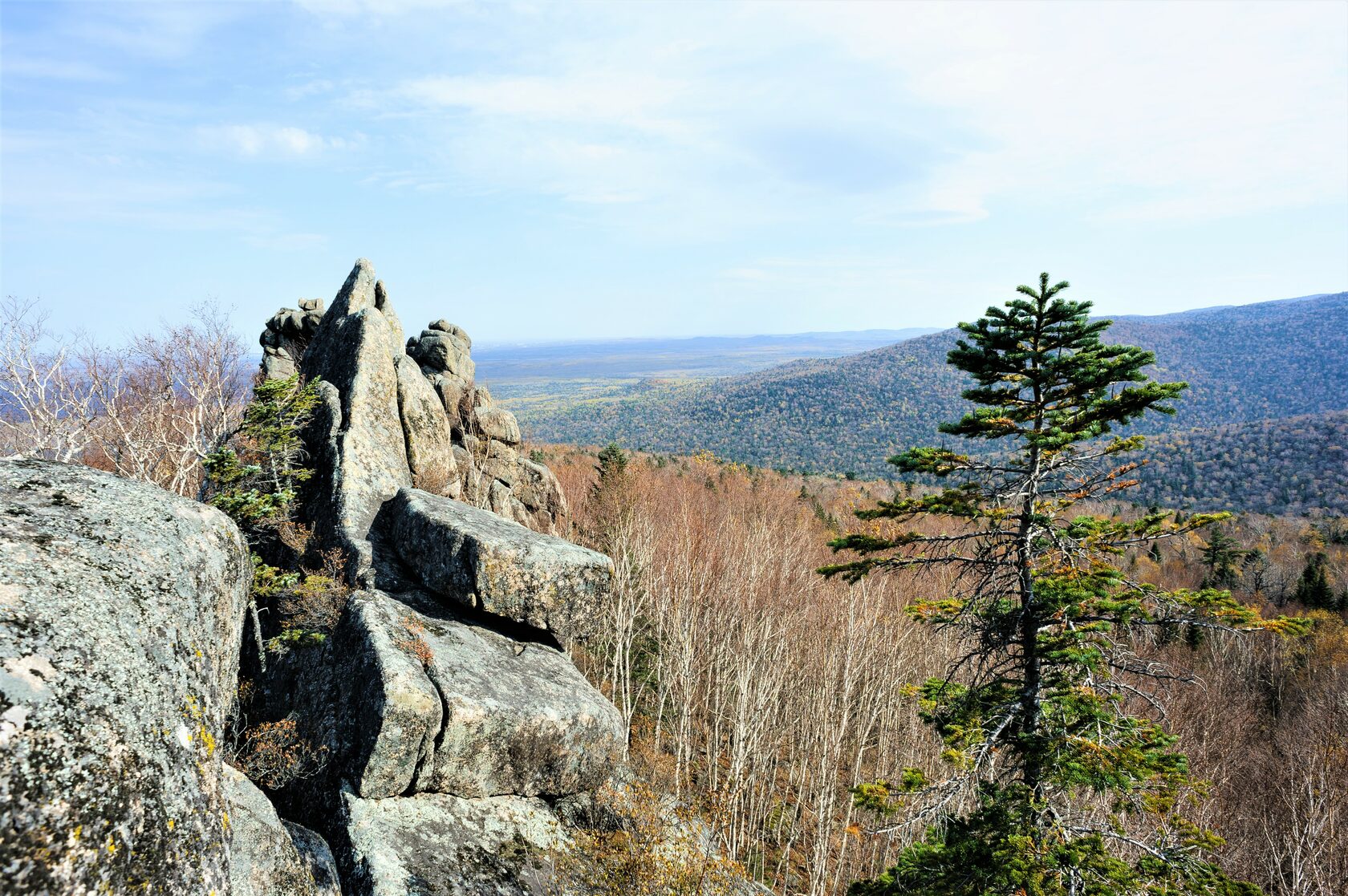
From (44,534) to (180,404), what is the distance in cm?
3228

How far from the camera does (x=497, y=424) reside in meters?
31.2

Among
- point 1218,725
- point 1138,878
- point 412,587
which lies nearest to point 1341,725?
point 1218,725

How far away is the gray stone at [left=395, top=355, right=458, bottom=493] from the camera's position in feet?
64.2

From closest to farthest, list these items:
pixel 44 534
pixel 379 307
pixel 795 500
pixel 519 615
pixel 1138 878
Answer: pixel 44 534
pixel 1138 878
pixel 519 615
pixel 379 307
pixel 795 500

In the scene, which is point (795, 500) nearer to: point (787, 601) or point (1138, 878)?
point (787, 601)

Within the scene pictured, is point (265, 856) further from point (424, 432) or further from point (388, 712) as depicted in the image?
point (424, 432)

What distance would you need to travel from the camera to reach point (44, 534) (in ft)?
17.9

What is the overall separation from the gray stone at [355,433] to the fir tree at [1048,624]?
1097 cm

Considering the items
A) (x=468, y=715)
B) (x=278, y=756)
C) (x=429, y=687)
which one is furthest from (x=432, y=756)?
(x=278, y=756)

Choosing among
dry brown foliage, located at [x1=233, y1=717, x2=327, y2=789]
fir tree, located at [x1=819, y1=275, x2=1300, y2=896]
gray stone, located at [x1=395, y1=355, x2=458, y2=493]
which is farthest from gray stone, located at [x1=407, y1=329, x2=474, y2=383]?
fir tree, located at [x1=819, y1=275, x2=1300, y2=896]

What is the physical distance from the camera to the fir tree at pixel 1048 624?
27.9ft

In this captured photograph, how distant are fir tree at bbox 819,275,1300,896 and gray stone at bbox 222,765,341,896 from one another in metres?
7.07

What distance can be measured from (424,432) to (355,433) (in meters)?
3.16

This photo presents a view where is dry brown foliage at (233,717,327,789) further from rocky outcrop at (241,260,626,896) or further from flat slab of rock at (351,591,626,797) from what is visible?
flat slab of rock at (351,591,626,797)
